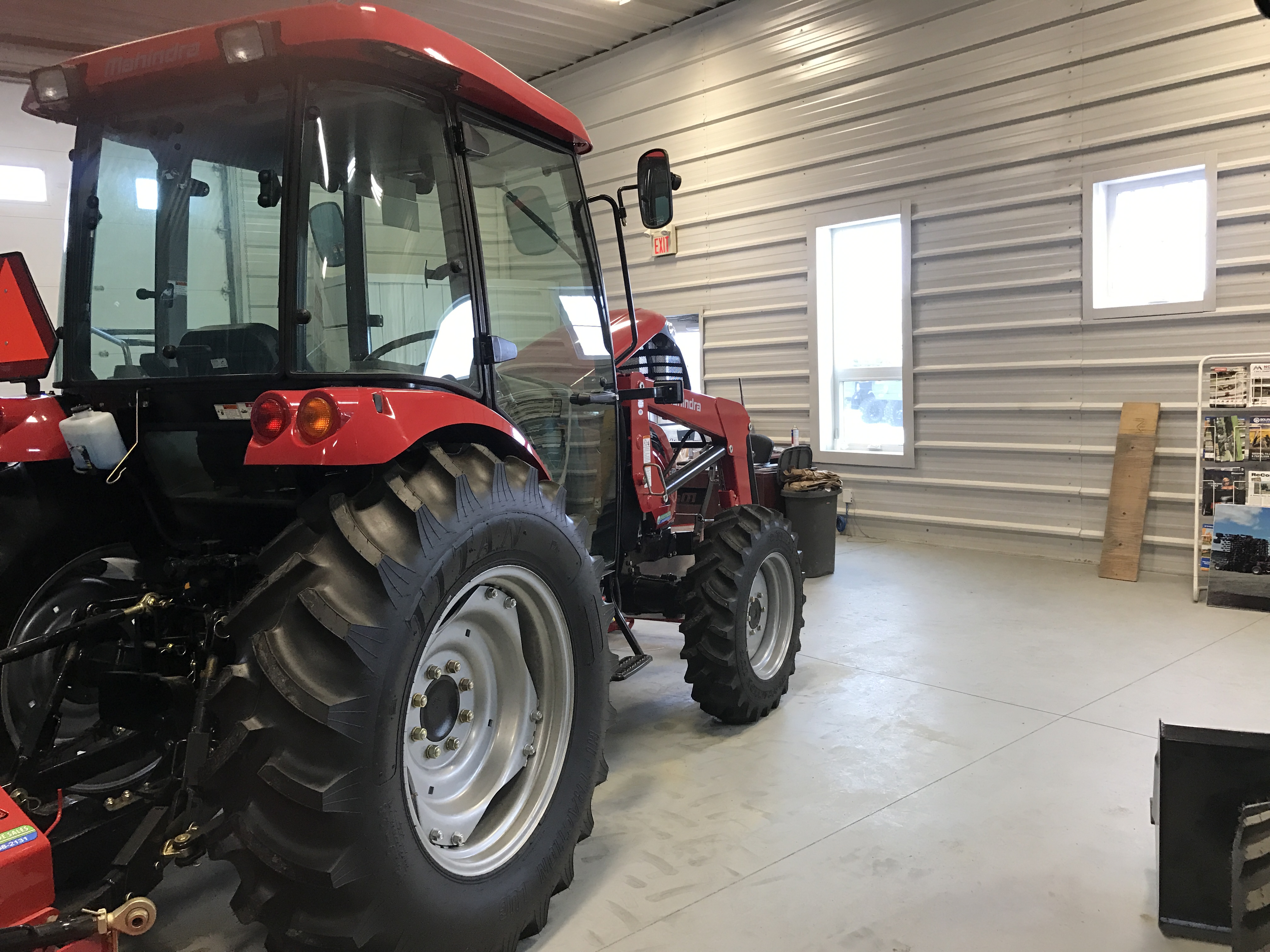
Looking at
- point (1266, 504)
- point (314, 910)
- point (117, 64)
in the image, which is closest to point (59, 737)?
point (314, 910)

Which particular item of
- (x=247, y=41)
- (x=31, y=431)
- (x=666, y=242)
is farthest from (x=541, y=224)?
(x=666, y=242)

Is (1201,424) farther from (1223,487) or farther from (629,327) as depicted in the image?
(629,327)

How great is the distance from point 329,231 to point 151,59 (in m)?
0.57

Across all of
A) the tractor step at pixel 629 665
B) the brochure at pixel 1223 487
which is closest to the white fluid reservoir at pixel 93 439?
the tractor step at pixel 629 665

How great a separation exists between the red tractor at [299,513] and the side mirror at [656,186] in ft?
1.45

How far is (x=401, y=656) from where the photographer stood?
5.74 ft

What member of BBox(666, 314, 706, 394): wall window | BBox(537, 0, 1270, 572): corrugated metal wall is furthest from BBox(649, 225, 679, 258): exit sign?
BBox(666, 314, 706, 394): wall window

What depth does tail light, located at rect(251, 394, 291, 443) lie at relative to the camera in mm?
1793

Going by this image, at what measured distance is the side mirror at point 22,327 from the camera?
93.3 inches

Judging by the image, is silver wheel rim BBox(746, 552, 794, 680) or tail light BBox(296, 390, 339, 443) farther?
silver wheel rim BBox(746, 552, 794, 680)

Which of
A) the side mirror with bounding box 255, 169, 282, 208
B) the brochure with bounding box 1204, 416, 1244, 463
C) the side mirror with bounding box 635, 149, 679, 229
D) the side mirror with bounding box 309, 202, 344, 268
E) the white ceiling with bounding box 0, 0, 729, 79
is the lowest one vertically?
the brochure with bounding box 1204, 416, 1244, 463

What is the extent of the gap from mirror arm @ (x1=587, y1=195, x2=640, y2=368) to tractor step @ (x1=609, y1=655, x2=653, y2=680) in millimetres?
1037

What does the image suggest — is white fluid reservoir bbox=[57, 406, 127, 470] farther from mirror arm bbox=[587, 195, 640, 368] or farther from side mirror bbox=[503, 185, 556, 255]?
mirror arm bbox=[587, 195, 640, 368]

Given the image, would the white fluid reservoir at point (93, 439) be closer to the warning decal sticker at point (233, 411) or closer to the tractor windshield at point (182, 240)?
the tractor windshield at point (182, 240)
